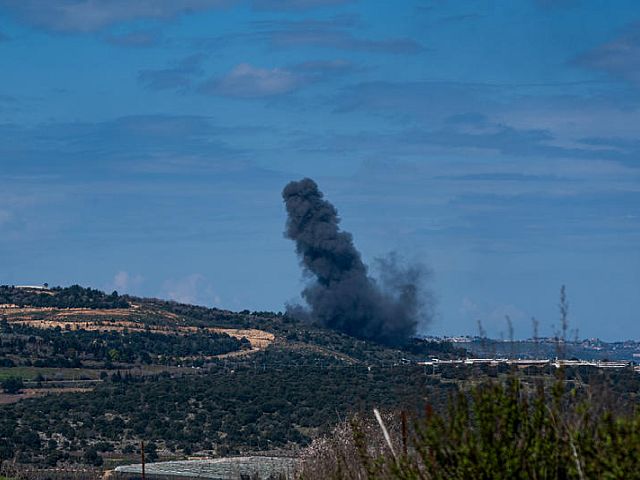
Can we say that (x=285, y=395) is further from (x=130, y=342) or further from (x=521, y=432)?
(x=521, y=432)

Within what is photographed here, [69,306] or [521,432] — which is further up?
[69,306]

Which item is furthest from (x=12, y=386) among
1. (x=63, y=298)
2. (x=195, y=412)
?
(x=63, y=298)

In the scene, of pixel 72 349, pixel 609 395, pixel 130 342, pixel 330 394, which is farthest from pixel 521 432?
pixel 130 342

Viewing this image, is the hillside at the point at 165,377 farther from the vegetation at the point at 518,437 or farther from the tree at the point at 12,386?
the vegetation at the point at 518,437

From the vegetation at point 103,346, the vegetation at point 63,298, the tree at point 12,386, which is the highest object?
the vegetation at point 63,298

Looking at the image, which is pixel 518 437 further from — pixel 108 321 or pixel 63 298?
pixel 63 298

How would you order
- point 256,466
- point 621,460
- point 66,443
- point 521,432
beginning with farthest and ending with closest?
point 66,443 < point 256,466 < point 521,432 < point 621,460

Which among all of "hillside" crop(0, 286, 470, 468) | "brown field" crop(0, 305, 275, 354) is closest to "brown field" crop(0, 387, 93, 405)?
"hillside" crop(0, 286, 470, 468)

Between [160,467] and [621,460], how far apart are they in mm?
34051

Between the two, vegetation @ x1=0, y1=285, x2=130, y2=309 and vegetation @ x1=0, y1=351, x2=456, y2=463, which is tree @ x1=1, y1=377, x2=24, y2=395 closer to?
vegetation @ x1=0, y1=351, x2=456, y2=463

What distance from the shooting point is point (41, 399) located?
60875mm

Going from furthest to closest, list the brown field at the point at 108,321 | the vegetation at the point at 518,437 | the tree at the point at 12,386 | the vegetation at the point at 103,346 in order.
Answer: the brown field at the point at 108,321, the vegetation at the point at 103,346, the tree at the point at 12,386, the vegetation at the point at 518,437

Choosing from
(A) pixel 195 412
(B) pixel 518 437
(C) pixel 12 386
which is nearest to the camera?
(B) pixel 518 437

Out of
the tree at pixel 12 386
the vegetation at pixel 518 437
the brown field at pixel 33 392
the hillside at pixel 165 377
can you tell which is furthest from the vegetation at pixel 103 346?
the vegetation at pixel 518 437
